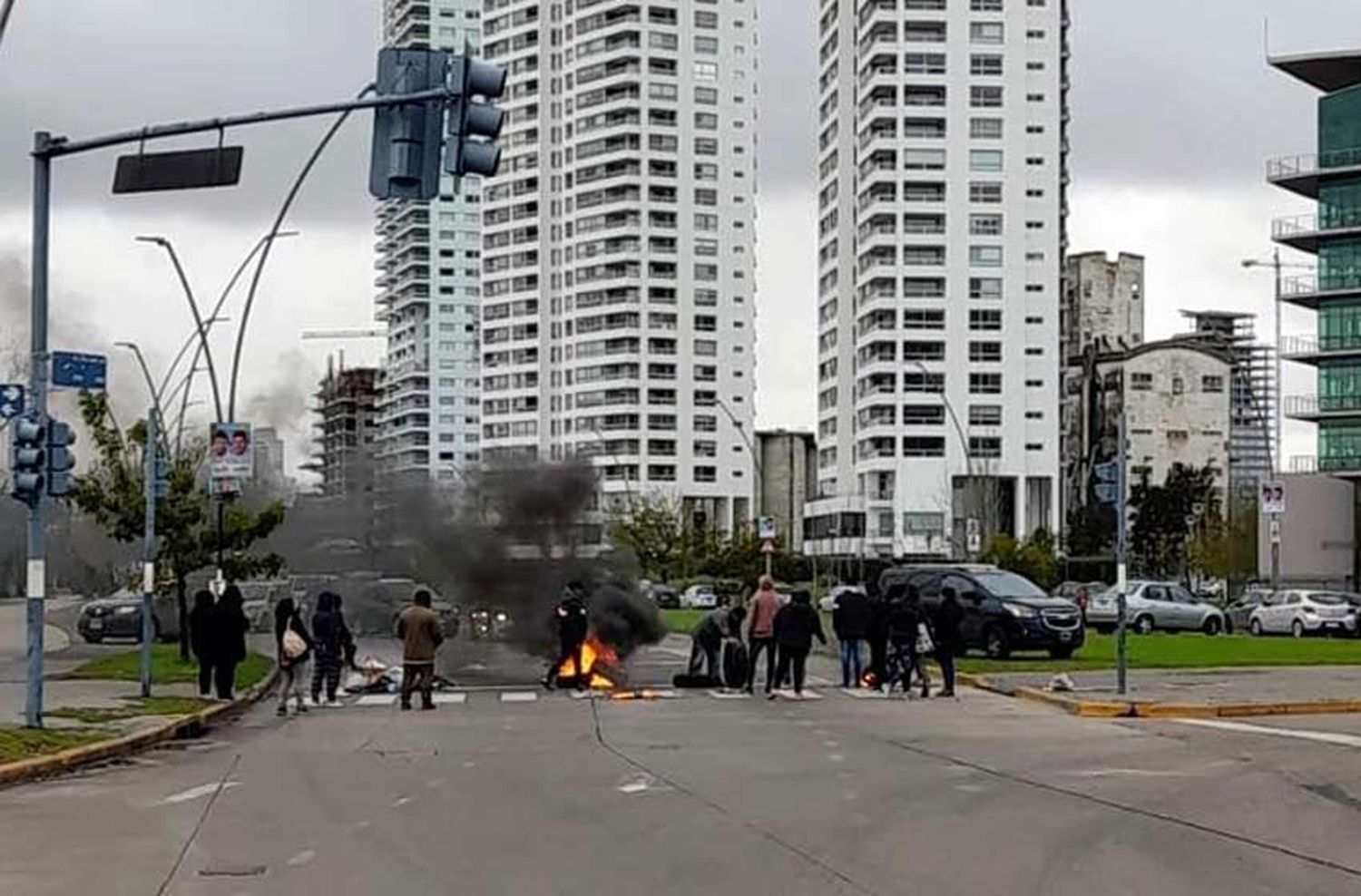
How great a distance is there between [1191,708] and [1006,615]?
1227 cm

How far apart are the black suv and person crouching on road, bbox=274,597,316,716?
43.9 feet

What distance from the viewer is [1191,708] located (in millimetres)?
26016

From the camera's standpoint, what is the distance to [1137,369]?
5320 inches

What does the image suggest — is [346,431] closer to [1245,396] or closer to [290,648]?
[1245,396]

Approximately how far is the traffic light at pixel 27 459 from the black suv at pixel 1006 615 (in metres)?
19.4

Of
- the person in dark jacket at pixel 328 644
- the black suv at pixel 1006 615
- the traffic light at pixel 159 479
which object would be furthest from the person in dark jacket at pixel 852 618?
the traffic light at pixel 159 479

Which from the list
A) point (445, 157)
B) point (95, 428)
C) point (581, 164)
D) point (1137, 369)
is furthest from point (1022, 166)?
point (445, 157)

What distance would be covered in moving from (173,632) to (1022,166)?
78.4 m

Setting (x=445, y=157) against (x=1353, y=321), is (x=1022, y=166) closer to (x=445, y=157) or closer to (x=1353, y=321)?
→ (x=1353, y=321)

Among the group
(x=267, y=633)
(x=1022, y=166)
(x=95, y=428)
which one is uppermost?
(x=1022, y=166)

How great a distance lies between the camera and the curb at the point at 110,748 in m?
18.2

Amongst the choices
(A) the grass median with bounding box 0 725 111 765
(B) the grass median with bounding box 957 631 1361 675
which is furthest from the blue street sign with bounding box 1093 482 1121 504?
(A) the grass median with bounding box 0 725 111 765

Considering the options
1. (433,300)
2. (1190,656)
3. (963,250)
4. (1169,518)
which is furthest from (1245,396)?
(1190,656)

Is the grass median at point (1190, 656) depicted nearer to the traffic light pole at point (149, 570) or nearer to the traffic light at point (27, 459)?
the traffic light pole at point (149, 570)
